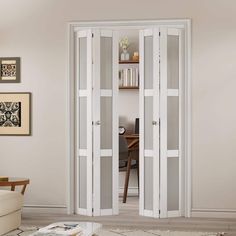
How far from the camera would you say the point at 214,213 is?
22.5ft

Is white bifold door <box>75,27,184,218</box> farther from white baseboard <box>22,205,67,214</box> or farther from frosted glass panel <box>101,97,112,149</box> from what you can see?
white baseboard <box>22,205,67,214</box>

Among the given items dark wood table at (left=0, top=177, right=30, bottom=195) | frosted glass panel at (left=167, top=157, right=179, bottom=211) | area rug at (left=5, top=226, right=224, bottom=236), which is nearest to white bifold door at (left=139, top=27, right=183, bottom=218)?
frosted glass panel at (left=167, top=157, right=179, bottom=211)

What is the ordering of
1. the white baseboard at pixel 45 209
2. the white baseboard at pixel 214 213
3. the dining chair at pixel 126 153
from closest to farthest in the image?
the white baseboard at pixel 214 213
the white baseboard at pixel 45 209
the dining chair at pixel 126 153

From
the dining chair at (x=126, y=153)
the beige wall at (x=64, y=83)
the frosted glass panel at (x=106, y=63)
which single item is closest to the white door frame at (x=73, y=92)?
the beige wall at (x=64, y=83)

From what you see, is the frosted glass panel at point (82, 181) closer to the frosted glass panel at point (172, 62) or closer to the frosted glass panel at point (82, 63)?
the frosted glass panel at point (82, 63)

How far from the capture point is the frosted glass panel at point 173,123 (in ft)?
22.6

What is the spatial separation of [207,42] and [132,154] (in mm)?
2305

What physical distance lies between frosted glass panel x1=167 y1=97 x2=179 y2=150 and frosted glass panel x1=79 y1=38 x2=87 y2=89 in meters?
1.04

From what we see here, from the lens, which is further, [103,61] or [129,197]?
[129,197]

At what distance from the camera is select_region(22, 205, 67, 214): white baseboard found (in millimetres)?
7098

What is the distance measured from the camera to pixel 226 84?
6.84 meters

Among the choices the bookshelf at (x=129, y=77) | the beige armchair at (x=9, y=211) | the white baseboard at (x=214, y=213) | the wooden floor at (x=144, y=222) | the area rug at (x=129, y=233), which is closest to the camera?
the beige armchair at (x=9, y=211)

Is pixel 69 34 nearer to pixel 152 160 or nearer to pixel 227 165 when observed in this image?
pixel 152 160

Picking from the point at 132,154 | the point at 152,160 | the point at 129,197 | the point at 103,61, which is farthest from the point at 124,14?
the point at 129,197
